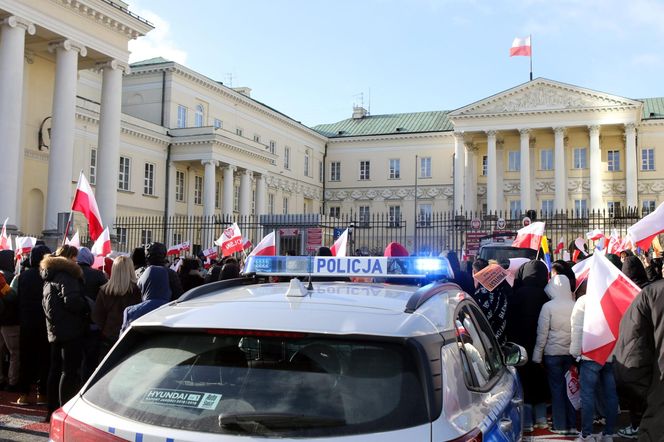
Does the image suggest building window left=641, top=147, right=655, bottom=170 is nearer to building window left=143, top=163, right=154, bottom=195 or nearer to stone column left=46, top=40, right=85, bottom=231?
building window left=143, top=163, right=154, bottom=195

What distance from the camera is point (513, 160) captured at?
5325cm

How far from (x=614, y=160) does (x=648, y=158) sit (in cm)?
247

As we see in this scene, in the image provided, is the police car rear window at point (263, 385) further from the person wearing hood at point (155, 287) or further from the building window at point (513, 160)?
the building window at point (513, 160)

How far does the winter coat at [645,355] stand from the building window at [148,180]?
37090mm

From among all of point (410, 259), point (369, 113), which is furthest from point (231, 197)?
point (410, 259)

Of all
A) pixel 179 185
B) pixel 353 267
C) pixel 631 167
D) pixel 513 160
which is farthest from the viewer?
pixel 513 160

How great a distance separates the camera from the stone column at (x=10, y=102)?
74.4ft

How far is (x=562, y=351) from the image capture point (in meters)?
6.96

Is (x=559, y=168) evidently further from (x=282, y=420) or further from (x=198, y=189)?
(x=282, y=420)

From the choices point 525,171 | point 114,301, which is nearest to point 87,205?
point 114,301

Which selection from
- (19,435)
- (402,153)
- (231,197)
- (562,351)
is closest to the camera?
(19,435)

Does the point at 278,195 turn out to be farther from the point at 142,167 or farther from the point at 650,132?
the point at 650,132

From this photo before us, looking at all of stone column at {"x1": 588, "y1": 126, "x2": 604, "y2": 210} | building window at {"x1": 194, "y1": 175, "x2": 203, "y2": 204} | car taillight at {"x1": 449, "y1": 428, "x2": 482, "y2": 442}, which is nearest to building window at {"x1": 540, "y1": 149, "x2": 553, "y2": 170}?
stone column at {"x1": 588, "y1": 126, "x2": 604, "y2": 210}

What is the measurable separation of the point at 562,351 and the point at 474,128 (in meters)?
45.3
